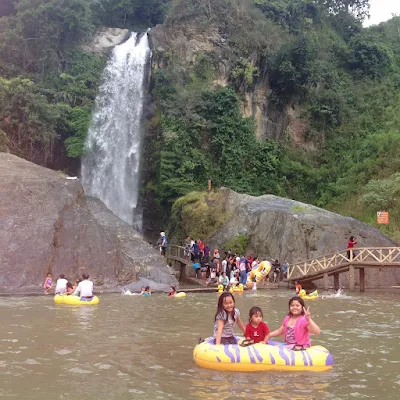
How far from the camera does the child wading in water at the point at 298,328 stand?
23.5 ft

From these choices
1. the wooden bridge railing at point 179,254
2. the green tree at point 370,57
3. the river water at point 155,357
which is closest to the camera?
the river water at point 155,357

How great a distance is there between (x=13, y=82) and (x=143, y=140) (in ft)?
30.1

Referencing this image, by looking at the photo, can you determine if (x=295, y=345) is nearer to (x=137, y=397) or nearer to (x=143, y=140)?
(x=137, y=397)

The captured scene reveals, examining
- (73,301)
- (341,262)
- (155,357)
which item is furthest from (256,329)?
(341,262)

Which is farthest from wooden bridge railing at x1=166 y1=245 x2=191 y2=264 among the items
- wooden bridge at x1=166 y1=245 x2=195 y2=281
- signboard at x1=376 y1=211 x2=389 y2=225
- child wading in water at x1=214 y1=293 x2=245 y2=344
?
child wading in water at x1=214 y1=293 x2=245 y2=344

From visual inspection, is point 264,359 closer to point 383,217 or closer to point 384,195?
point 383,217

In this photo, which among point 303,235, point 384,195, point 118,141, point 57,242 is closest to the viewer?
point 57,242

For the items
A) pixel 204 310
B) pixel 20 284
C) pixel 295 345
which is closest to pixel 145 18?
pixel 20 284

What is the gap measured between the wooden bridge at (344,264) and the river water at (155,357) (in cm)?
709

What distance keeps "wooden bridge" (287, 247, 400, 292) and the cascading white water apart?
14.6 meters

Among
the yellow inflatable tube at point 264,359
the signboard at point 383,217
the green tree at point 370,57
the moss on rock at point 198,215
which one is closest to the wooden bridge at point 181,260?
the moss on rock at point 198,215

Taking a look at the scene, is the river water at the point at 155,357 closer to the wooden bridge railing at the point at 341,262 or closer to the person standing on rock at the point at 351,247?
the wooden bridge railing at the point at 341,262

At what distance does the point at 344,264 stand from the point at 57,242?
11744mm

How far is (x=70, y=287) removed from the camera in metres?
16.9
